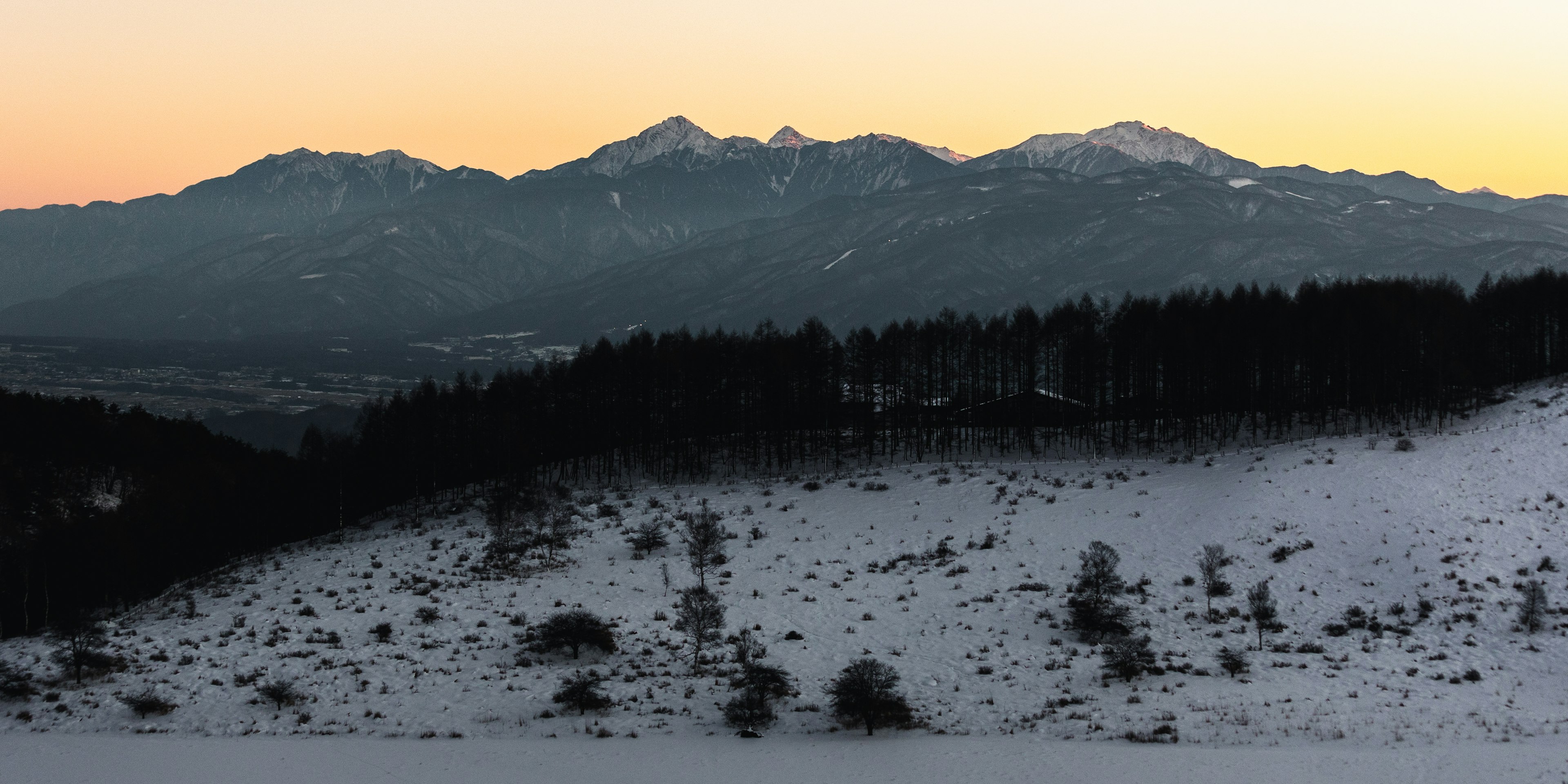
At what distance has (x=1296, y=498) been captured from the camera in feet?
173

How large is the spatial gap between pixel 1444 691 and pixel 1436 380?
178ft

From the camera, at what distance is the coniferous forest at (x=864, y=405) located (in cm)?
7838

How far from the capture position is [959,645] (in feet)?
127

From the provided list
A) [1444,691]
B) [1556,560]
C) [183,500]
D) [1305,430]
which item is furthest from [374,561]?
[1305,430]

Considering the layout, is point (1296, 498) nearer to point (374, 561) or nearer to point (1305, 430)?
point (1305, 430)

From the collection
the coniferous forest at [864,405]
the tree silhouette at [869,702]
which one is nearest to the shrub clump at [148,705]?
the tree silhouette at [869,702]

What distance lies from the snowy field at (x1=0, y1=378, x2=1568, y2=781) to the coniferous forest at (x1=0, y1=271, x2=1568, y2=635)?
1644cm

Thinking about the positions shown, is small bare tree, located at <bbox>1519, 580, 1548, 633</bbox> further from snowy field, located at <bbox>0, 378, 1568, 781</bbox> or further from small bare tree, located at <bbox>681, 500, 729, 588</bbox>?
small bare tree, located at <bbox>681, 500, 729, 588</bbox>

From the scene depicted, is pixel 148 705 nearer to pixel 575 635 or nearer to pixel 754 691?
pixel 575 635

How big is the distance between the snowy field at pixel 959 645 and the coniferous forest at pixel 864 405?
1644cm

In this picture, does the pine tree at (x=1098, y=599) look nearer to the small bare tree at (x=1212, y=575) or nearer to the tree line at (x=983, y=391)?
the small bare tree at (x=1212, y=575)

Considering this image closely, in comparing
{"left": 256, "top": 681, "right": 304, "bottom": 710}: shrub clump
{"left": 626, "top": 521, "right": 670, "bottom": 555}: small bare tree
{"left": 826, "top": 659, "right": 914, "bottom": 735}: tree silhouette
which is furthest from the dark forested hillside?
{"left": 826, "top": 659, "right": 914, "bottom": 735}: tree silhouette

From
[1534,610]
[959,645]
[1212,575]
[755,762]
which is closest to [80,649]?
[755,762]

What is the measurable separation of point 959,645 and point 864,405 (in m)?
52.2
